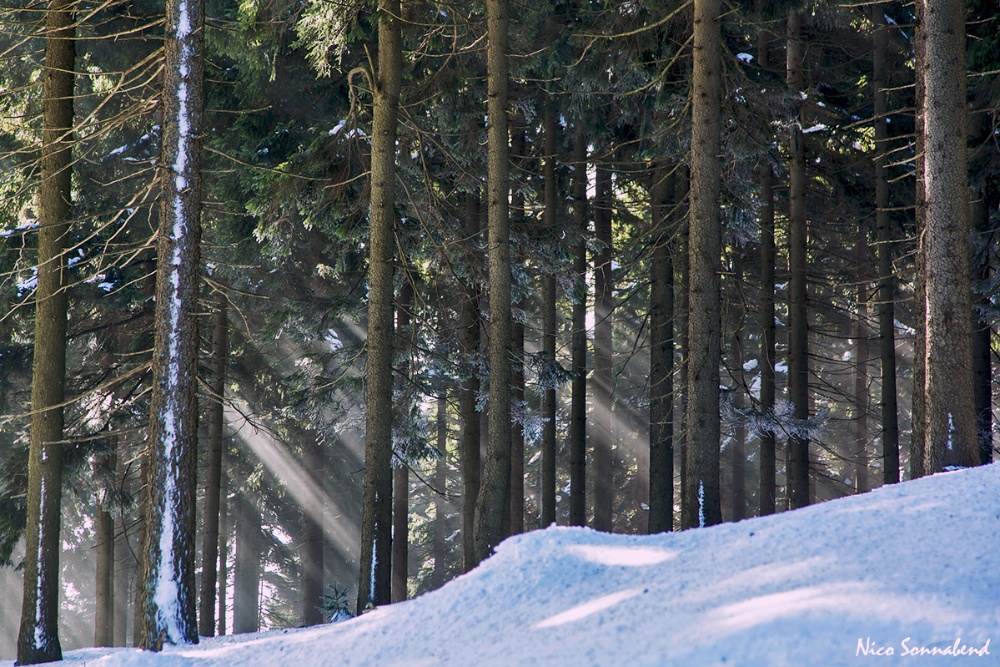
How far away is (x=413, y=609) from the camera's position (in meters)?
7.28

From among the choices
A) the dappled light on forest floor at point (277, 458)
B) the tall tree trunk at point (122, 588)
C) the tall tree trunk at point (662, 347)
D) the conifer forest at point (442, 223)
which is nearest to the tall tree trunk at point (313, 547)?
the conifer forest at point (442, 223)

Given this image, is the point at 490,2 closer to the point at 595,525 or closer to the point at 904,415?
the point at 595,525

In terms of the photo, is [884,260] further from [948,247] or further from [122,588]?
[122,588]

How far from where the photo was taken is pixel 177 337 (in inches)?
375

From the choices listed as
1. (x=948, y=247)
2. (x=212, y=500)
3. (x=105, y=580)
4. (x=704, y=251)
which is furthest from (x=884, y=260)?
(x=105, y=580)

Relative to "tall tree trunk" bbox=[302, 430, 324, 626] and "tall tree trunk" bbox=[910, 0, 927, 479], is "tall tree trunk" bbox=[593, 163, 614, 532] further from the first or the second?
"tall tree trunk" bbox=[910, 0, 927, 479]

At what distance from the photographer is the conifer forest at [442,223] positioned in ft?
31.5

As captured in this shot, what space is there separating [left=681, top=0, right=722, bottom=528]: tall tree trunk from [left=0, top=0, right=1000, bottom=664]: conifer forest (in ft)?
0.13

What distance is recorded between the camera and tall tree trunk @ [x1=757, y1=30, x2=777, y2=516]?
55.7 feet

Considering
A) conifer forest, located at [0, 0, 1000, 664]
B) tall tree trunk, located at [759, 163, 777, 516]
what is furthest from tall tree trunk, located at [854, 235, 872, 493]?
tall tree trunk, located at [759, 163, 777, 516]

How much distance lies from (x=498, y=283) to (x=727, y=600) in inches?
291

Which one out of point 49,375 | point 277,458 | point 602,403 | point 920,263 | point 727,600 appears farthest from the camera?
point 277,458

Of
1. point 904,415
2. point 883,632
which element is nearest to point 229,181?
point 883,632

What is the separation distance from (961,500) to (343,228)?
420 inches
